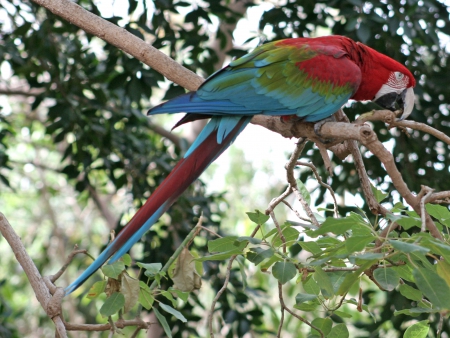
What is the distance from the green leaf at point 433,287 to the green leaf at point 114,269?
1.63 feet

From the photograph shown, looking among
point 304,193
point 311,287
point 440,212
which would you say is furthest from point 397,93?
point 311,287

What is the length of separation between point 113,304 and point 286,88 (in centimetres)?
80

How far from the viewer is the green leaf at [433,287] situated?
73 centimetres

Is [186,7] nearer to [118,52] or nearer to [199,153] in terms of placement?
[118,52]

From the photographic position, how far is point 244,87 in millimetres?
1460

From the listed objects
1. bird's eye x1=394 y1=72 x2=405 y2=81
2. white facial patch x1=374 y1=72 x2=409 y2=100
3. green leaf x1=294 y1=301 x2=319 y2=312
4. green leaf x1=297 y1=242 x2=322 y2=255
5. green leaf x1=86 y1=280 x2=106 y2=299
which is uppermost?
bird's eye x1=394 y1=72 x2=405 y2=81

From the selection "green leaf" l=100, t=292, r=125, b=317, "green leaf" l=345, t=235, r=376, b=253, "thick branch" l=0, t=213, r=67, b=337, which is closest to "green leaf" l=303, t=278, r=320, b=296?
"green leaf" l=345, t=235, r=376, b=253

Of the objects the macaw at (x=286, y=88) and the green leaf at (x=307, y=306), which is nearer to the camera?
the green leaf at (x=307, y=306)

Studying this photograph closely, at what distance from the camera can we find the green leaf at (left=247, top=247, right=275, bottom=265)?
2.96 ft

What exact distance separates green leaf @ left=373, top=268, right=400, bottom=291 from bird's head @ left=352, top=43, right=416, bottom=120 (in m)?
0.90

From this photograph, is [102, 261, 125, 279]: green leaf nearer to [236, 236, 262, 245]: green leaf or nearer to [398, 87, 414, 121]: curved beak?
[236, 236, 262, 245]: green leaf

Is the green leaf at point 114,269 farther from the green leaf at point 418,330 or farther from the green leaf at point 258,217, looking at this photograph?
the green leaf at point 418,330

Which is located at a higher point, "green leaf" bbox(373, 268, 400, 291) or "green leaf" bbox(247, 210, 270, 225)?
"green leaf" bbox(247, 210, 270, 225)

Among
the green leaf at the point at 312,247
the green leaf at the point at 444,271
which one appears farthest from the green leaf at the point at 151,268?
the green leaf at the point at 444,271
